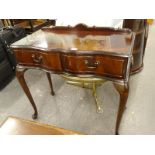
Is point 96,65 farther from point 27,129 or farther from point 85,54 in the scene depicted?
point 27,129

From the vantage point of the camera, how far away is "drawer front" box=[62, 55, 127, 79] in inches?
38.3

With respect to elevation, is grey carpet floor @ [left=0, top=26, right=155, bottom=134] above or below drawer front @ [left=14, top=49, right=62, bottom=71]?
below

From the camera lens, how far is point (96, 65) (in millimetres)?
1025

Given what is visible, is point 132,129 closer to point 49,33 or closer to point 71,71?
point 71,71

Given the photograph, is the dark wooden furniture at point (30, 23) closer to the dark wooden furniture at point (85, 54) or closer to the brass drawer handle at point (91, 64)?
the dark wooden furniture at point (85, 54)

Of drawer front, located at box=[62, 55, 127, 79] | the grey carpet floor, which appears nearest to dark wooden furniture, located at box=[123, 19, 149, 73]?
the grey carpet floor

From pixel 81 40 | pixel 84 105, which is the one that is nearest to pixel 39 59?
pixel 81 40

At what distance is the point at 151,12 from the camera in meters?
1.40

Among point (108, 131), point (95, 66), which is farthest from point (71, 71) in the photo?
point (108, 131)

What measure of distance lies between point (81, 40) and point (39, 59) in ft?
1.02

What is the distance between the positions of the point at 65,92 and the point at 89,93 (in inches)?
10.3

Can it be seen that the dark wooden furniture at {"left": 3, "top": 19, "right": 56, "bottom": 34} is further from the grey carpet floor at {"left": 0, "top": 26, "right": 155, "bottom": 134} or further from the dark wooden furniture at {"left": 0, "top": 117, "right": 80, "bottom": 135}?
the dark wooden furniture at {"left": 0, "top": 117, "right": 80, "bottom": 135}
